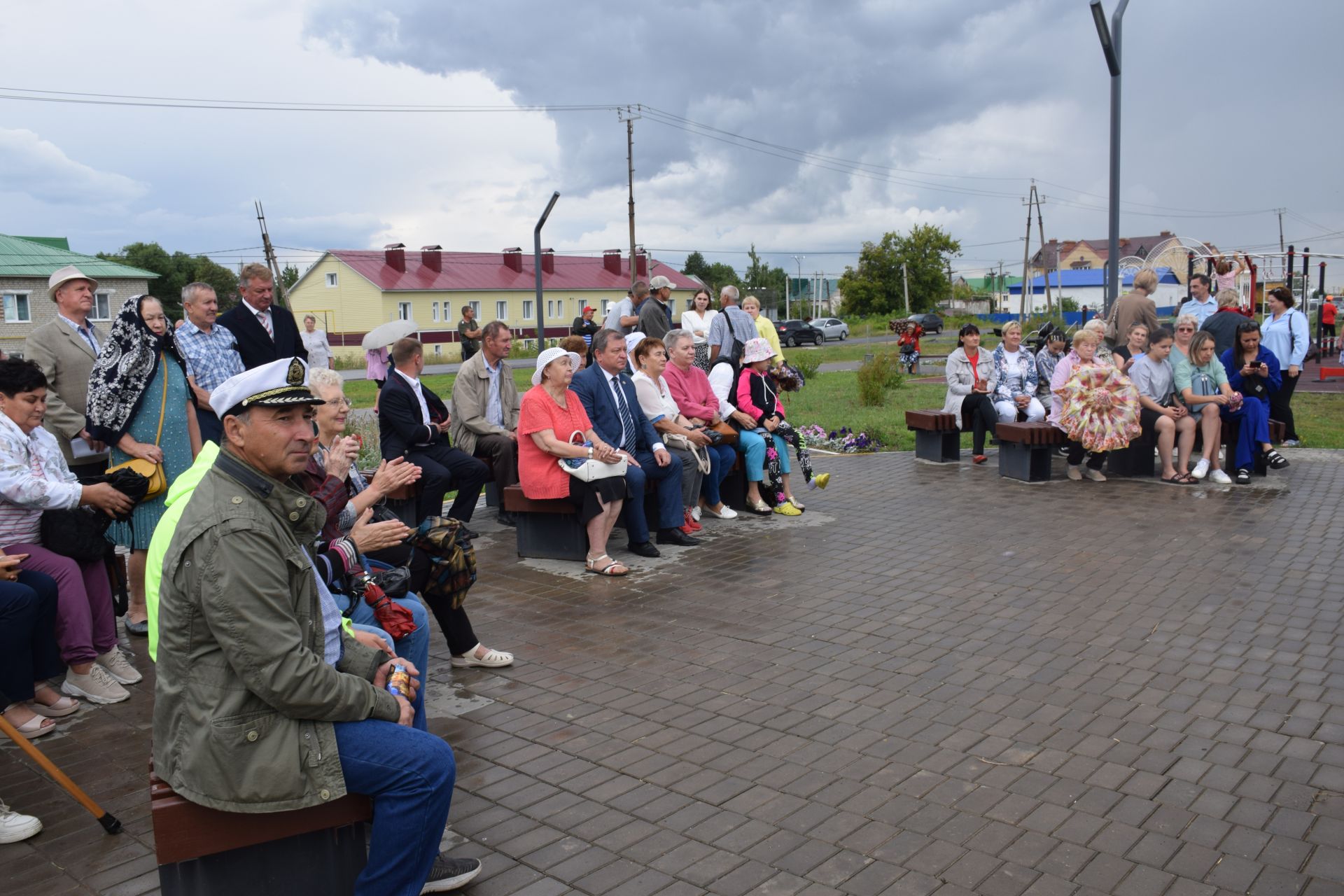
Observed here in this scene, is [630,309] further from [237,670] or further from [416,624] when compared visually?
[237,670]

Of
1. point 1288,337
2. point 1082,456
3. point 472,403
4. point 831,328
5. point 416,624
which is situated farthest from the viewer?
point 831,328

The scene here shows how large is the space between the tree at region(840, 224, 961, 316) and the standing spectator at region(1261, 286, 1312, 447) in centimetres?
Result: 5384

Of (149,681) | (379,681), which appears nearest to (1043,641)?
(379,681)

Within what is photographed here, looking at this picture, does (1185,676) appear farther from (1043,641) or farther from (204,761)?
(204,761)

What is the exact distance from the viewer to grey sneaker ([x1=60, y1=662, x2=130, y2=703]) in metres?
4.98

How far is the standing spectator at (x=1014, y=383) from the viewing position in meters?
11.1

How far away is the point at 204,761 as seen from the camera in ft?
8.70

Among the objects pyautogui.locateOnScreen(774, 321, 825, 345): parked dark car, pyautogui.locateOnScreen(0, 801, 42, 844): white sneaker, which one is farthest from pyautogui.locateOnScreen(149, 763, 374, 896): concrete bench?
pyautogui.locateOnScreen(774, 321, 825, 345): parked dark car

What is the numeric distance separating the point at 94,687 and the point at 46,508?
92 centimetres

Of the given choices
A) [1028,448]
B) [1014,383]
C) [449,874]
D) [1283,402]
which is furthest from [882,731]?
[1283,402]

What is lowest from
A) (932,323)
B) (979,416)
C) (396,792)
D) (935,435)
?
(396,792)

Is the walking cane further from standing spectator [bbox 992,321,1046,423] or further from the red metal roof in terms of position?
the red metal roof

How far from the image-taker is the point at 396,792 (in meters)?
2.86

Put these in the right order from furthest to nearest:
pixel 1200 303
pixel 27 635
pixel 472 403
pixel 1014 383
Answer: pixel 1200 303 < pixel 1014 383 < pixel 472 403 < pixel 27 635
